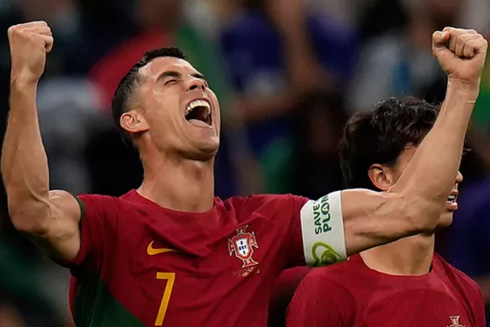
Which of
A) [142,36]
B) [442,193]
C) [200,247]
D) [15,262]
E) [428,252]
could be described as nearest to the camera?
[442,193]

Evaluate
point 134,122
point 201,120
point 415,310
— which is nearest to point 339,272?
point 415,310

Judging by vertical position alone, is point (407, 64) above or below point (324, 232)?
below

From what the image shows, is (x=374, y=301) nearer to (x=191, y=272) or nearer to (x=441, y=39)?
(x=191, y=272)

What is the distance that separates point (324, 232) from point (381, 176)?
25.0 inches

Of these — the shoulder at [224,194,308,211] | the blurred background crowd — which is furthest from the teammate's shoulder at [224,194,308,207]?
the blurred background crowd

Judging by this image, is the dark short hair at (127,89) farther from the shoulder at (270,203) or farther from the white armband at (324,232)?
the white armband at (324,232)

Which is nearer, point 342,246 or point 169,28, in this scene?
point 342,246

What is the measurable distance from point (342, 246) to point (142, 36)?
2.38m

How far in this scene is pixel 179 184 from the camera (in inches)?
138

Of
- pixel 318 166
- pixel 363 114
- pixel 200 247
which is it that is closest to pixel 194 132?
pixel 200 247

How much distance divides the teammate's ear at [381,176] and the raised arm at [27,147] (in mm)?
1237

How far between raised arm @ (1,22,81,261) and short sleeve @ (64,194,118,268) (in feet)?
0.42

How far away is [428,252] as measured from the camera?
12.3ft

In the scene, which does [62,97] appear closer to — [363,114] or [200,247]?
[363,114]
